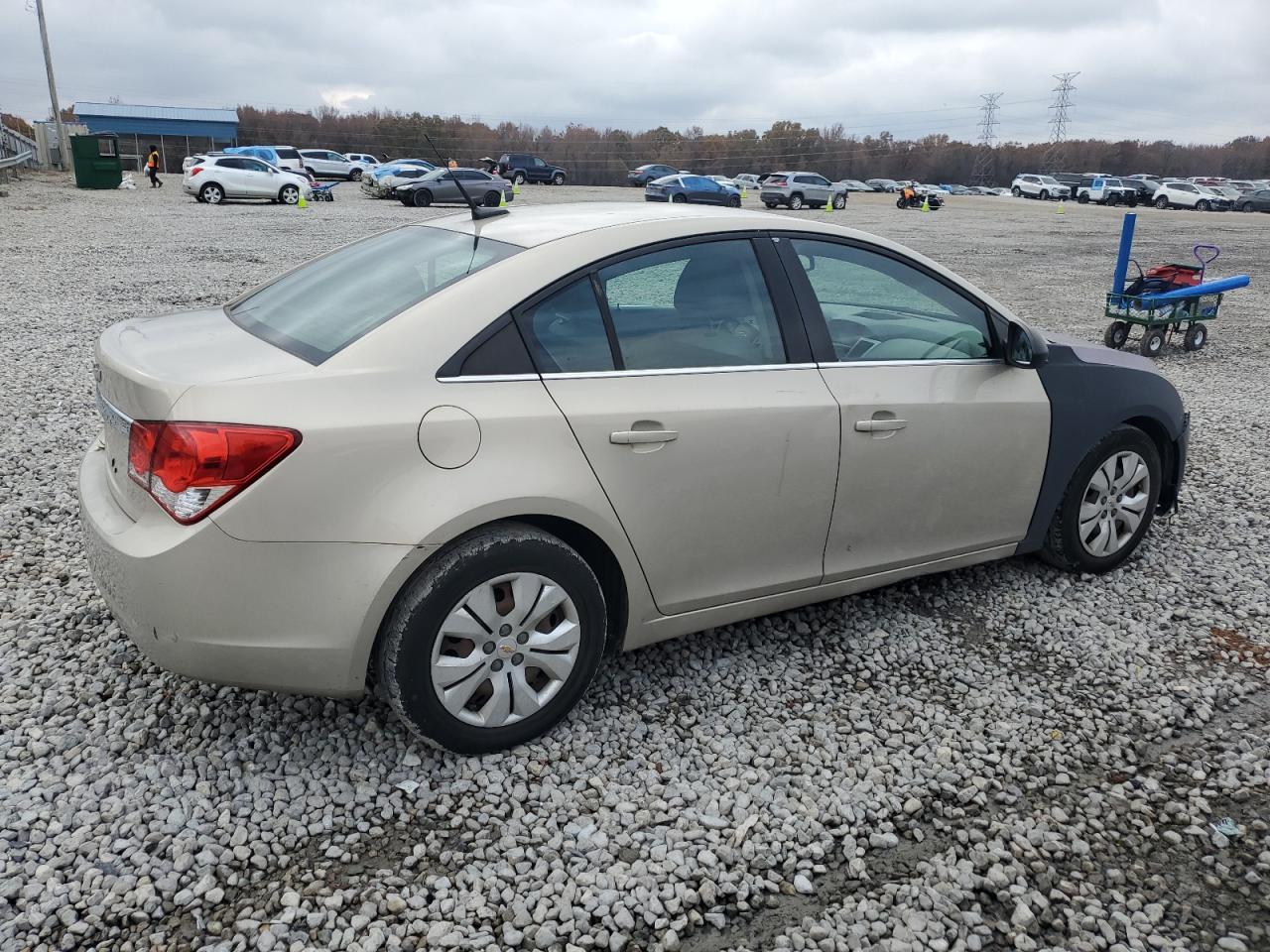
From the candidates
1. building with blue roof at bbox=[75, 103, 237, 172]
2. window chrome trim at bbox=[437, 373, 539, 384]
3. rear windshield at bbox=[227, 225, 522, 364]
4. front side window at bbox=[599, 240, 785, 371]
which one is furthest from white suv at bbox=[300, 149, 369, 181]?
window chrome trim at bbox=[437, 373, 539, 384]

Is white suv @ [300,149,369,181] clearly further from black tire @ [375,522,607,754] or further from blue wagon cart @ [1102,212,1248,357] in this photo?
black tire @ [375,522,607,754]

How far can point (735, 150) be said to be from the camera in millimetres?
86625

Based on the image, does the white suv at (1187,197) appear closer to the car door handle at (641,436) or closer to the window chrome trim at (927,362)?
the window chrome trim at (927,362)

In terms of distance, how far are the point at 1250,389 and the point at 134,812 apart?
993cm

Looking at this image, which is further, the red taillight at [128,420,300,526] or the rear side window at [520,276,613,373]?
the rear side window at [520,276,613,373]

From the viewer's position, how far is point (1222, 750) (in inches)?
132

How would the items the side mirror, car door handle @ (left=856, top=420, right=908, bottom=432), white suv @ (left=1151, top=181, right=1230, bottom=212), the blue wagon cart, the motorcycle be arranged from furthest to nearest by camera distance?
1. white suv @ (left=1151, top=181, right=1230, bottom=212)
2. the motorcycle
3. the blue wagon cart
4. the side mirror
5. car door handle @ (left=856, top=420, right=908, bottom=432)

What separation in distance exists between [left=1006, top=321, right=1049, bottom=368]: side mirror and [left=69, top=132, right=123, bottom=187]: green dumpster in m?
34.9

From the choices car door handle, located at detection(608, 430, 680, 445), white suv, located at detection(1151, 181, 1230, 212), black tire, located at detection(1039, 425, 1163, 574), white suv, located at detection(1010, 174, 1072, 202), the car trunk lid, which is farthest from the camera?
white suv, located at detection(1010, 174, 1072, 202)

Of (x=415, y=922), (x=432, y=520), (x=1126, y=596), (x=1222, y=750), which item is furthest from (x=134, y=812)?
(x=1126, y=596)

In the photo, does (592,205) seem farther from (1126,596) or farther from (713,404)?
(1126,596)

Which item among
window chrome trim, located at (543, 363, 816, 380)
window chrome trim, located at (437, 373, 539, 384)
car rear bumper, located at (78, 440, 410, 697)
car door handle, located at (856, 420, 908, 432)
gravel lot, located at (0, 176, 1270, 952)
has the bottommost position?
gravel lot, located at (0, 176, 1270, 952)

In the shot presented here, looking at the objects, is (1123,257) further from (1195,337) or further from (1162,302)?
(1195,337)

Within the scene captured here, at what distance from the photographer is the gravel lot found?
8.30 feet
